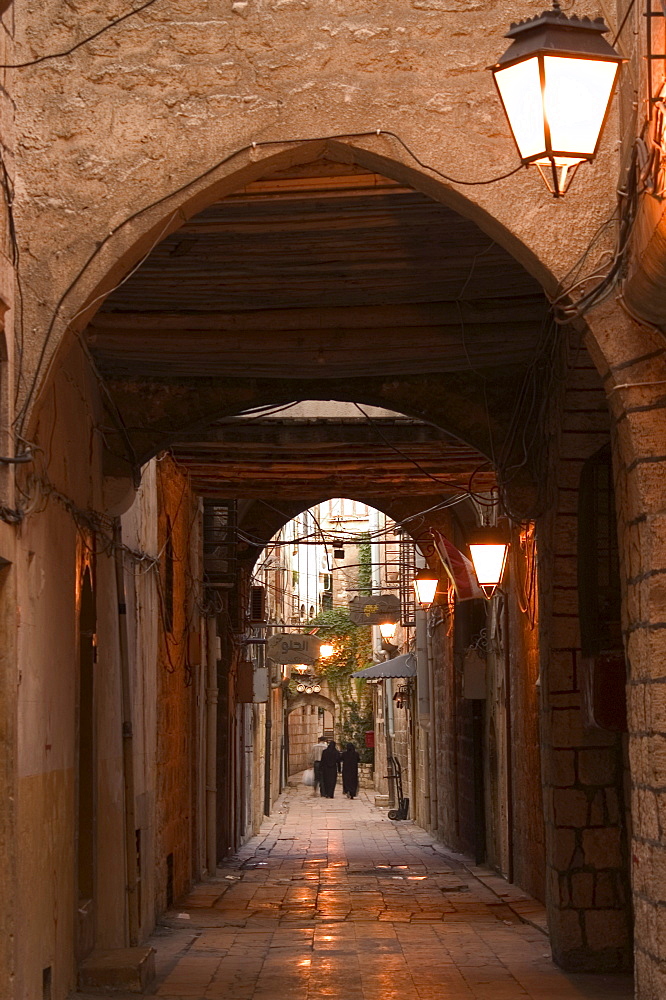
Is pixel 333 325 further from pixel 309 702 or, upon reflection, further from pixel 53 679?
pixel 309 702

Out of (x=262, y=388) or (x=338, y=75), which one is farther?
(x=262, y=388)

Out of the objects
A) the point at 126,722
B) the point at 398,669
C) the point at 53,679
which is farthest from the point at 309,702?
the point at 53,679

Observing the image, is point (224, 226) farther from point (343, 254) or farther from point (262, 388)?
point (262, 388)

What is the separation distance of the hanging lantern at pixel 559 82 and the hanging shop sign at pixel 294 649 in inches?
770

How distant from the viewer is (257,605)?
64.3 feet

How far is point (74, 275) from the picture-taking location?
5242 millimetres

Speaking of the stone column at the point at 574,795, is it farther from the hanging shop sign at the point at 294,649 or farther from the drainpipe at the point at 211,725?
the hanging shop sign at the point at 294,649

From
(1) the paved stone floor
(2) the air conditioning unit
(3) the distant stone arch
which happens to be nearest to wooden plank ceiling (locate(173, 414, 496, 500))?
(1) the paved stone floor

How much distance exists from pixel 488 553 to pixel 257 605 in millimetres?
10149

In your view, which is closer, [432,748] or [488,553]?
[488,553]

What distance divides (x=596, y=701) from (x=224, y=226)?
10.7 ft

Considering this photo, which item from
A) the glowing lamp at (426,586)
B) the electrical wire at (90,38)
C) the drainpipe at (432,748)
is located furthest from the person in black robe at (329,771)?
the electrical wire at (90,38)

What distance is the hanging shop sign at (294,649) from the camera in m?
23.3

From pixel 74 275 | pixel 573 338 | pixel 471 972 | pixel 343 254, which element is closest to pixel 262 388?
pixel 343 254
